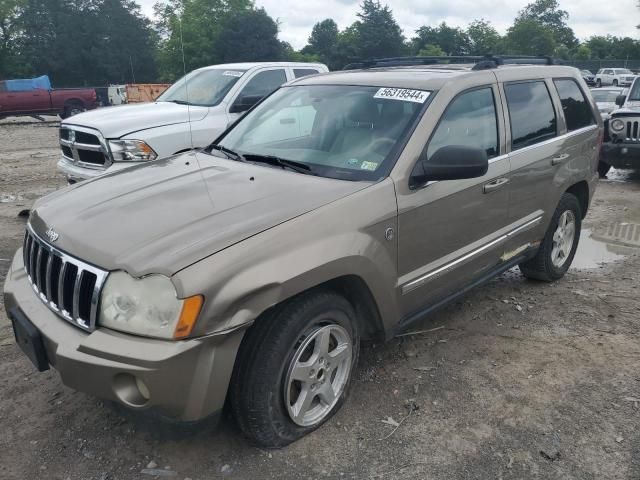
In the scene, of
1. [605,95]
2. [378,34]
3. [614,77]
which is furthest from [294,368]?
[378,34]

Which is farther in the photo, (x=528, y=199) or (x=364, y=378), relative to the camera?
(x=528, y=199)

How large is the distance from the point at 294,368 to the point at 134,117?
4.80 m

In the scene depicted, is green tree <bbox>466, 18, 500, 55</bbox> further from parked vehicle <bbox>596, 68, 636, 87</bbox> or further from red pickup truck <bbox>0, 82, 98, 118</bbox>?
red pickup truck <bbox>0, 82, 98, 118</bbox>

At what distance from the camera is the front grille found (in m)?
2.31

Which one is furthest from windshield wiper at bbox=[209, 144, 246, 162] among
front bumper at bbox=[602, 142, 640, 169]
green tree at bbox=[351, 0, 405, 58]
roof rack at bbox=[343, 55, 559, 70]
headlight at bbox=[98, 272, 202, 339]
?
green tree at bbox=[351, 0, 405, 58]

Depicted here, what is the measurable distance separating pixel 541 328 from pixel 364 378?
1.54m

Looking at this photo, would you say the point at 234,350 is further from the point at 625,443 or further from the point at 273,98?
the point at 273,98

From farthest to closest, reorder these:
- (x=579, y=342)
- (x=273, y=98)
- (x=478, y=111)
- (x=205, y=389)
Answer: (x=273, y=98), (x=579, y=342), (x=478, y=111), (x=205, y=389)

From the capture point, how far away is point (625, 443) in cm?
280

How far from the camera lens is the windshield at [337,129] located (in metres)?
3.11

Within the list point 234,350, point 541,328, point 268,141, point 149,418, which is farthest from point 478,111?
point 149,418

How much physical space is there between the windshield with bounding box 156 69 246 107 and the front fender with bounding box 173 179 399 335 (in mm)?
4826

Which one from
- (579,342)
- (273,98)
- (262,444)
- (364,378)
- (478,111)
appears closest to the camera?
(262,444)

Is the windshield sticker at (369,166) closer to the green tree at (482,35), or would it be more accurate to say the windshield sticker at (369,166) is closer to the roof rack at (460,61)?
the roof rack at (460,61)
